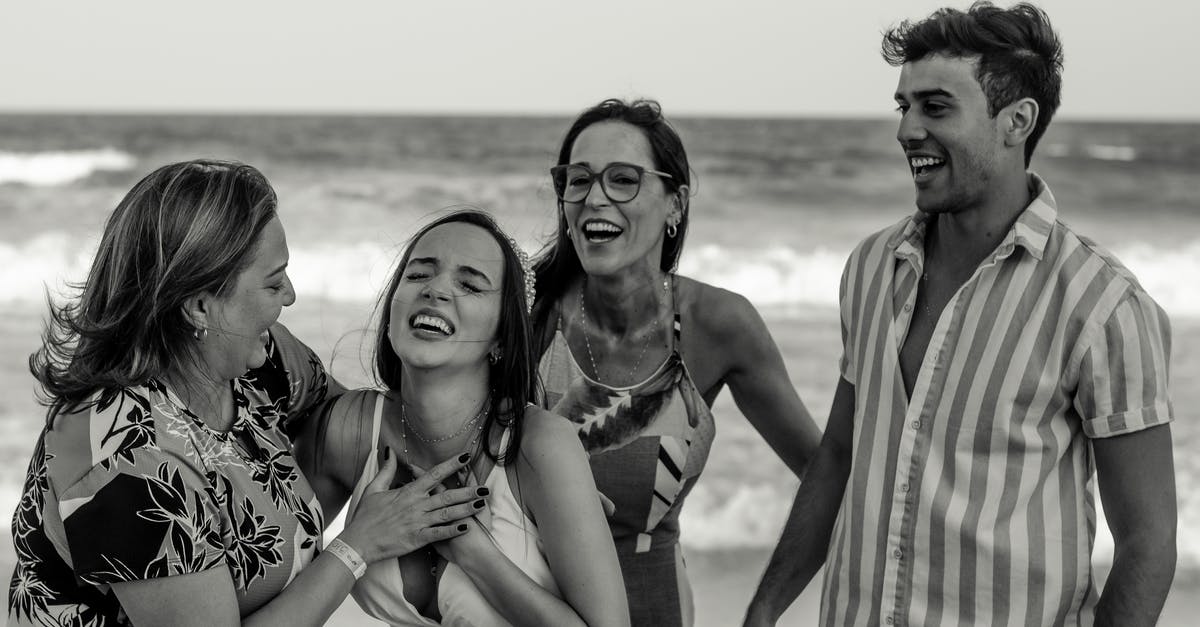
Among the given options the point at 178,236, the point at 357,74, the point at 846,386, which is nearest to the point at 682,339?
the point at 846,386

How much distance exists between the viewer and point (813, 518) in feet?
10.4

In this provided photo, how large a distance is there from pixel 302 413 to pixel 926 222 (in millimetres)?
1674

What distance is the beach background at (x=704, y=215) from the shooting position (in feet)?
21.1

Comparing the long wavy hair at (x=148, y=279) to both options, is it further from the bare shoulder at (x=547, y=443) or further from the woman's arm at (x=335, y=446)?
the bare shoulder at (x=547, y=443)

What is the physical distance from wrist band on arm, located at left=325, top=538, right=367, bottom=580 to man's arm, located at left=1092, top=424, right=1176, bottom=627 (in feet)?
5.38

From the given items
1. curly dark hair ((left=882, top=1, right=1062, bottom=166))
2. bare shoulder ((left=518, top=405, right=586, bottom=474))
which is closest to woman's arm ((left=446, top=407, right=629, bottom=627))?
bare shoulder ((left=518, top=405, right=586, bottom=474))

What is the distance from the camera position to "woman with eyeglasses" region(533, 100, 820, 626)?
11.5 feet

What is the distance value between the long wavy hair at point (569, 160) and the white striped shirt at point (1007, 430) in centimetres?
103

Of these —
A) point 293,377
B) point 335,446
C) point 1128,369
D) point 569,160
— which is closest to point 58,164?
point 569,160

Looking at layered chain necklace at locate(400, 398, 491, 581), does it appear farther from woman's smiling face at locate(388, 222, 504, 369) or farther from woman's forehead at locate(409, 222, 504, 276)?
woman's forehead at locate(409, 222, 504, 276)

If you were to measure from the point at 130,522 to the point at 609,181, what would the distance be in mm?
1868

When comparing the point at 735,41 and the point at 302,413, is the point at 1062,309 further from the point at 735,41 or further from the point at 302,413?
the point at 735,41

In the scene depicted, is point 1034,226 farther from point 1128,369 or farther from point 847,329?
point 847,329

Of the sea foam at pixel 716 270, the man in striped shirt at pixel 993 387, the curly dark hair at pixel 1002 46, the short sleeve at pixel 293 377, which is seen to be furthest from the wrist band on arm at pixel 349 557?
the sea foam at pixel 716 270
